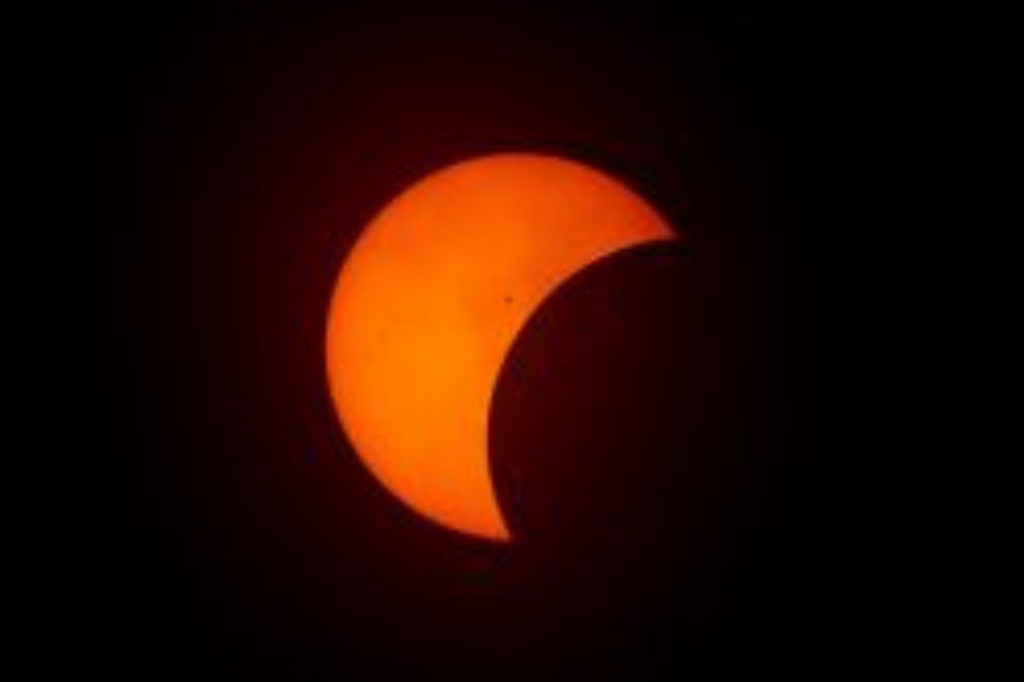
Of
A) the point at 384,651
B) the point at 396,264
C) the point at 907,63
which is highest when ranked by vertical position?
the point at 907,63

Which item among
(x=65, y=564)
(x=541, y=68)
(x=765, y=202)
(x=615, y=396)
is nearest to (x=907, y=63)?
(x=765, y=202)

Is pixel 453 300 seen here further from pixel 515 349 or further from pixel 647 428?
pixel 647 428

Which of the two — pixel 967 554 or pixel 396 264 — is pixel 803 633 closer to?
pixel 967 554

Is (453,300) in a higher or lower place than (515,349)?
higher

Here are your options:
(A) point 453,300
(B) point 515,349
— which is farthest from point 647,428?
(A) point 453,300
